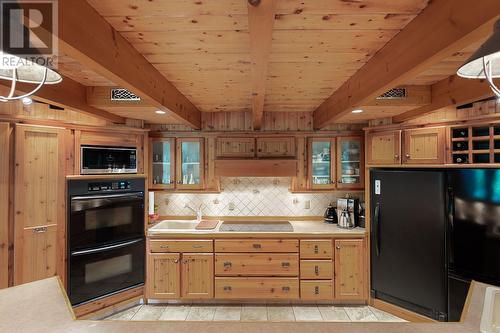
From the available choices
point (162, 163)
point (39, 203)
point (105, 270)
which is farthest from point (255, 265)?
point (39, 203)

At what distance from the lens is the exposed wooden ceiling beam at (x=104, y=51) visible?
104 centimetres

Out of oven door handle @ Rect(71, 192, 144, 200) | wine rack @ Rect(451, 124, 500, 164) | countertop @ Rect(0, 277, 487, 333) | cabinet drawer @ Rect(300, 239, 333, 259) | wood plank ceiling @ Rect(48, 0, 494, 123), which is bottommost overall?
cabinet drawer @ Rect(300, 239, 333, 259)

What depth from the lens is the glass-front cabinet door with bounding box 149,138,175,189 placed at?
339cm

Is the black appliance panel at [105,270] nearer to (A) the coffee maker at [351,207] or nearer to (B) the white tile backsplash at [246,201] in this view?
(B) the white tile backsplash at [246,201]

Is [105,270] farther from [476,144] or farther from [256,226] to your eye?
[476,144]

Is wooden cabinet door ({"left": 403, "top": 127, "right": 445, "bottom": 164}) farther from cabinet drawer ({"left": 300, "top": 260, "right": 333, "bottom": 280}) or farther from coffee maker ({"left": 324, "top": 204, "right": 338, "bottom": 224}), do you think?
cabinet drawer ({"left": 300, "top": 260, "right": 333, "bottom": 280})

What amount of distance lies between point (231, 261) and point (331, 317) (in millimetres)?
1317

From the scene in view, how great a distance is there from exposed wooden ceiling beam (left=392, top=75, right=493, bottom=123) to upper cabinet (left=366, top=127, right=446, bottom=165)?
32cm

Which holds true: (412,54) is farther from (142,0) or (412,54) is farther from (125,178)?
(125,178)

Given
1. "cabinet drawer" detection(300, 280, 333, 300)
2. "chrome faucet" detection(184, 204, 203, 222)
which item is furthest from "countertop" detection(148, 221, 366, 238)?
"cabinet drawer" detection(300, 280, 333, 300)

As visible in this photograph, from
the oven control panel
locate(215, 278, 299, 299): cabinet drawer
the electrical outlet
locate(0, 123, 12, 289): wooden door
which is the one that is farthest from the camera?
the electrical outlet

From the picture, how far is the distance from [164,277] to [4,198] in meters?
1.78

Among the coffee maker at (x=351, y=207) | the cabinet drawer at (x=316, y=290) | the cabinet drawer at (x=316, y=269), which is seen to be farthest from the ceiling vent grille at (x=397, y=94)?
the cabinet drawer at (x=316, y=290)

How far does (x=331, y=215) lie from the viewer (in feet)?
11.5
